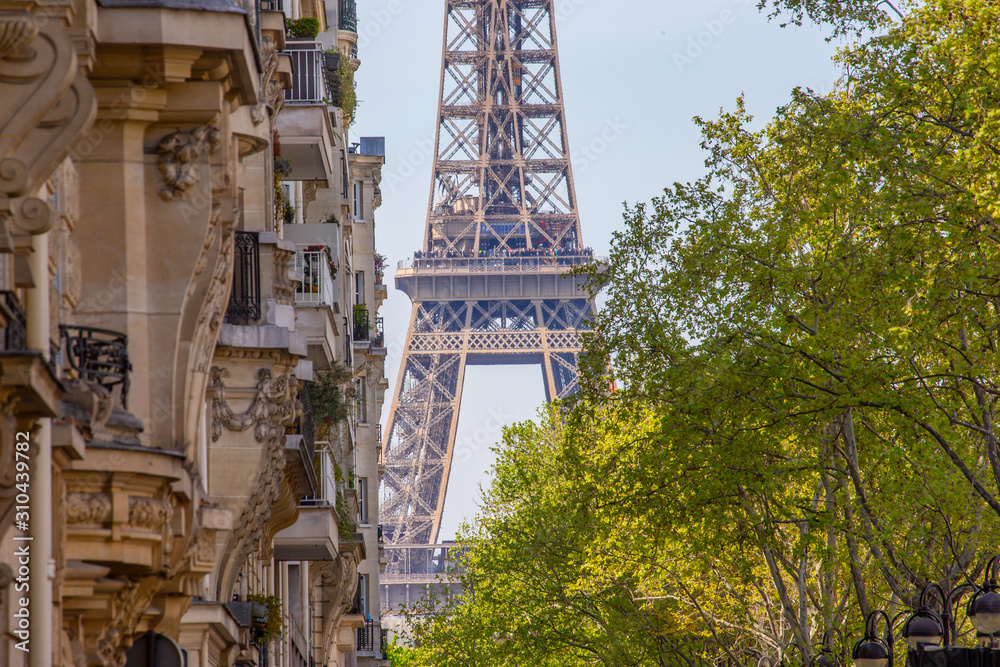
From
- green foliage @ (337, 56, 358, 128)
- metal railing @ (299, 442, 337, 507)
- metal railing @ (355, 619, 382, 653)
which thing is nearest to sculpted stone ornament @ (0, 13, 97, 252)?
metal railing @ (299, 442, 337, 507)

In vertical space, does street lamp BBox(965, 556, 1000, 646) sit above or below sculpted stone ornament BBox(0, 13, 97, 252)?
below

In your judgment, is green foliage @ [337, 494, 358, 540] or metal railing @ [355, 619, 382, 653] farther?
metal railing @ [355, 619, 382, 653]

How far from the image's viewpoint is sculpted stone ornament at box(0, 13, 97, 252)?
7801mm

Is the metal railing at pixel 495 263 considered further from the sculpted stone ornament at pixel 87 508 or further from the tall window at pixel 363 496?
the sculpted stone ornament at pixel 87 508

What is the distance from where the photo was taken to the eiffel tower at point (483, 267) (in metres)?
108

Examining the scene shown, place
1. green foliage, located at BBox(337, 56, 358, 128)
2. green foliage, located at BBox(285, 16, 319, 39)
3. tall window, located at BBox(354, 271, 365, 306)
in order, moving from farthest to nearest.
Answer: tall window, located at BBox(354, 271, 365, 306)
green foliage, located at BBox(337, 56, 358, 128)
green foliage, located at BBox(285, 16, 319, 39)

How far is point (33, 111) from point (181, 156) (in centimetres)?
347

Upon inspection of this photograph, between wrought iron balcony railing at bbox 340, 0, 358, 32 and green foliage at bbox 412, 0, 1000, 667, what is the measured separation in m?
11.6

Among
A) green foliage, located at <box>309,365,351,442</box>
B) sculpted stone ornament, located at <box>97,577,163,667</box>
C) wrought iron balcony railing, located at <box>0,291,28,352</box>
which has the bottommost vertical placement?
sculpted stone ornament, located at <box>97,577,163,667</box>

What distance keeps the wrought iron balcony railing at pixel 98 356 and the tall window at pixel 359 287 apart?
120 feet

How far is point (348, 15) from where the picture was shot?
1462 inches

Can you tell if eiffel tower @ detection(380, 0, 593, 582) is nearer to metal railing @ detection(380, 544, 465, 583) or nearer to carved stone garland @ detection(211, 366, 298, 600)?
metal railing @ detection(380, 544, 465, 583)

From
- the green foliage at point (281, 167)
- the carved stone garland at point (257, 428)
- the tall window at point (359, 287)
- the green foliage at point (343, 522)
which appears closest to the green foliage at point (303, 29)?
the green foliage at point (281, 167)

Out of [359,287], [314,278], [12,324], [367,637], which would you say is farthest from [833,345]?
[367,637]
